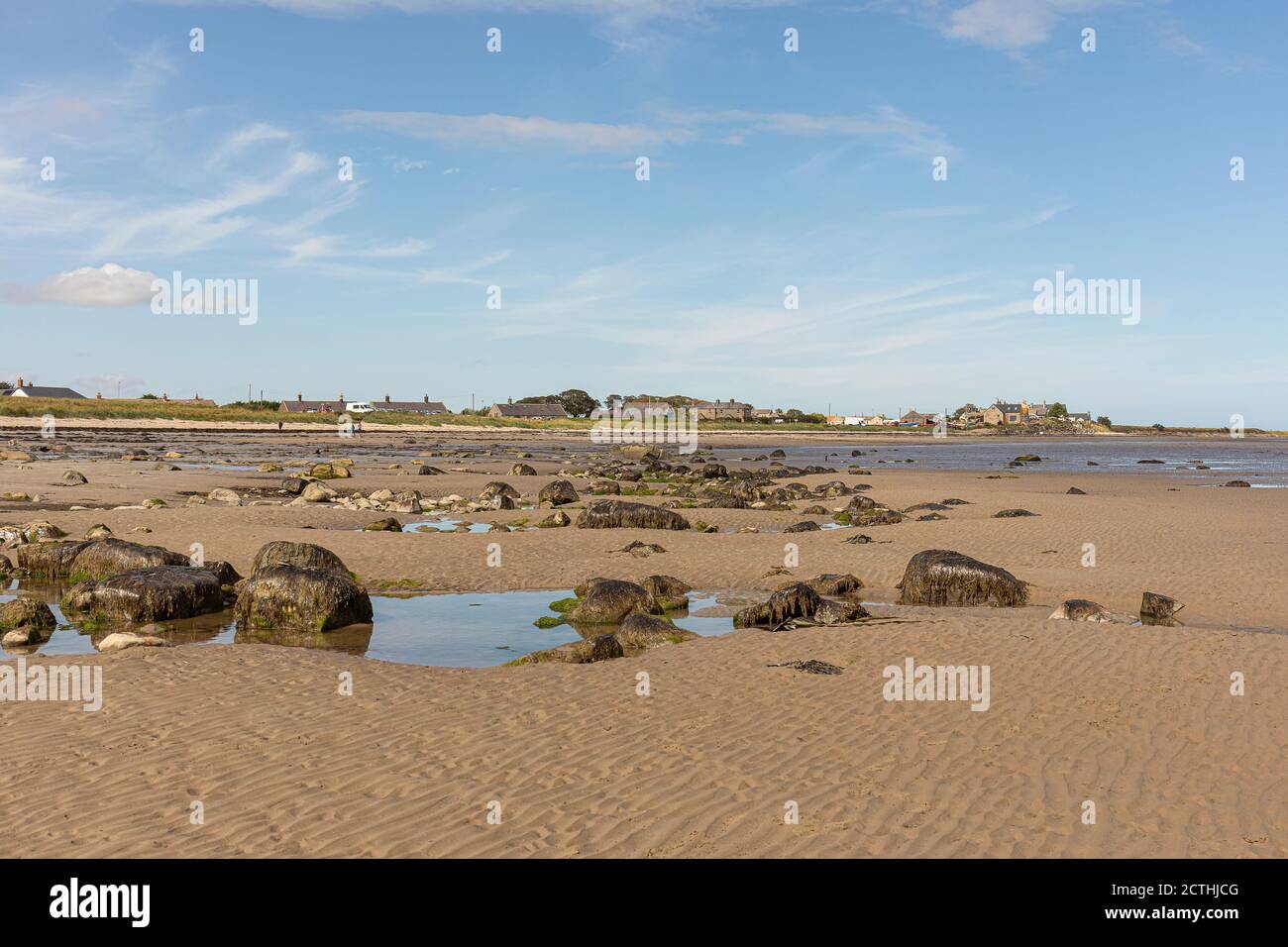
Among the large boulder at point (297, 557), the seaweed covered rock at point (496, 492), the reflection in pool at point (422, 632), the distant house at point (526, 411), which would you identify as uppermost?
the distant house at point (526, 411)

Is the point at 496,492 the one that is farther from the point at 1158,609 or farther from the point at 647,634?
the point at 1158,609

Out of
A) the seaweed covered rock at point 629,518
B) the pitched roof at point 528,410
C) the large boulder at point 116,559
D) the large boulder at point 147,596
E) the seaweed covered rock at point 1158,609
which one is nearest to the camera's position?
the large boulder at point 147,596

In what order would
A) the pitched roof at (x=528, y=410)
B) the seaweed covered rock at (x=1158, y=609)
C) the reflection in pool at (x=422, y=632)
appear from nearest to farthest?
1. the reflection in pool at (x=422, y=632)
2. the seaweed covered rock at (x=1158, y=609)
3. the pitched roof at (x=528, y=410)

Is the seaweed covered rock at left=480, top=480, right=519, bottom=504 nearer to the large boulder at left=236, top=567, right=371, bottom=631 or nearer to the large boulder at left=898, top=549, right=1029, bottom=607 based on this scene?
the large boulder at left=236, top=567, right=371, bottom=631

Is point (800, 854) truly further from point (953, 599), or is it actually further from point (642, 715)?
point (953, 599)

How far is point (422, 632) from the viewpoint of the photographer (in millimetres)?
14594

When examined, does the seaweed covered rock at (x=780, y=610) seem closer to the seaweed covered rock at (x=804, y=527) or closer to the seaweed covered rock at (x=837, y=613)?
the seaweed covered rock at (x=837, y=613)

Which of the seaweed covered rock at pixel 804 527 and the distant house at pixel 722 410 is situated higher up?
the distant house at pixel 722 410

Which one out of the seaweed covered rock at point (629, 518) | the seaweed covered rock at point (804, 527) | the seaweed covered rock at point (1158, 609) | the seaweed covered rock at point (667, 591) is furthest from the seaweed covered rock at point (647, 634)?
the seaweed covered rock at point (804, 527)

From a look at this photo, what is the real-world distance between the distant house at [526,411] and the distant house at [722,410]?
27779 mm

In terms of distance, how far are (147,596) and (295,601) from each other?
2428 millimetres

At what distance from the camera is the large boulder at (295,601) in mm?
14352

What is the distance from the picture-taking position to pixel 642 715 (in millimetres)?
9656
